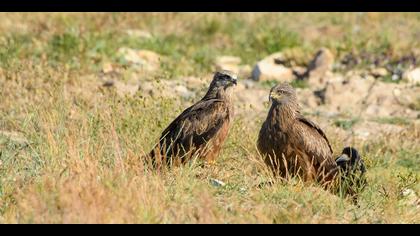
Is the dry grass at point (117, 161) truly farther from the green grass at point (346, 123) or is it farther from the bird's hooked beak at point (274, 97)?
the bird's hooked beak at point (274, 97)

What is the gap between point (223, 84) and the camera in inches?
323

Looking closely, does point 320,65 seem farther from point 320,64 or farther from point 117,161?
point 117,161

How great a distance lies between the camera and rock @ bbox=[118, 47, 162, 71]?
12.4m

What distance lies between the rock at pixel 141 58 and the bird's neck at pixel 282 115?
465 cm

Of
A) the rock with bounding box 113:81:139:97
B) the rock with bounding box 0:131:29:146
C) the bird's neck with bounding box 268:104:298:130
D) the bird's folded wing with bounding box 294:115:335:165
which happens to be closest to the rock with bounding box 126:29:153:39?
the rock with bounding box 113:81:139:97

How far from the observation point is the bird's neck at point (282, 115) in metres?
7.59

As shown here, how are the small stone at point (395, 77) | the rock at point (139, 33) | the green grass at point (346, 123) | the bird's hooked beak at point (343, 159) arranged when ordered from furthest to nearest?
the rock at point (139, 33) < the small stone at point (395, 77) < the green grass at point (346, 123) < the bird's hooked beak at point (343, 159)

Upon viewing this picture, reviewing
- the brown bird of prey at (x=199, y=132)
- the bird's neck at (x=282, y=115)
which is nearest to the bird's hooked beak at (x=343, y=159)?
the bird's neck at (x=282, y=115)

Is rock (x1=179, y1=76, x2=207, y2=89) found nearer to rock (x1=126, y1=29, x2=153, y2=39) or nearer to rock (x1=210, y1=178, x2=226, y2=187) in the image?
rock (x1=126, y1=29, x2=153, y2=39)

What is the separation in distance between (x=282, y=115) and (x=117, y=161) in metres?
1.96

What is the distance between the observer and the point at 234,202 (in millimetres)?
6137
